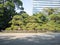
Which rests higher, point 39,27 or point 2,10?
point 2,10

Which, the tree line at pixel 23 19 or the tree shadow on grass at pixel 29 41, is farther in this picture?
the tree line at pixel 23 19

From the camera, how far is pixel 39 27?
10531 millimetres

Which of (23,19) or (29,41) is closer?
(29,41)

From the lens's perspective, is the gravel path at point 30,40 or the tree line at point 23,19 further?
the tree line at point 23,19

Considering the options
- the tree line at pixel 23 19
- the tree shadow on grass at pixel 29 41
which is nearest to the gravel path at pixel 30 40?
the tree shadow on grass at pixel 29 41

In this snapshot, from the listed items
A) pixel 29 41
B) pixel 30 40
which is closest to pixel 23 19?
pixel 30 40

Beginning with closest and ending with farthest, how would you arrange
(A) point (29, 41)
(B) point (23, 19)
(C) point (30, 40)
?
1. (A) point (29, 41)
2. (C) point (30, 40)
3. (B) point (23, 19)

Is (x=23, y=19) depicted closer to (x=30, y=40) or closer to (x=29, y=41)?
(x=30, y=40)

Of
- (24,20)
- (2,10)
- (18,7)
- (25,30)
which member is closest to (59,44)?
(25,30)

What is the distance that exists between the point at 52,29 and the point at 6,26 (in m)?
3.46

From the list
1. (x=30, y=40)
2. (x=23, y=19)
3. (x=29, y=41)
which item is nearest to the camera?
(x=29, y=41)

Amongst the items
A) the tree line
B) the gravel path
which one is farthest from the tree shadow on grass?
the tree line

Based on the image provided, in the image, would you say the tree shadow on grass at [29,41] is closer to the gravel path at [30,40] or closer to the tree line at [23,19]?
the gravel path at [30,40]

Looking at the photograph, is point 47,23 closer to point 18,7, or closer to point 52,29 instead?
point 52,29
